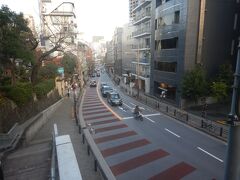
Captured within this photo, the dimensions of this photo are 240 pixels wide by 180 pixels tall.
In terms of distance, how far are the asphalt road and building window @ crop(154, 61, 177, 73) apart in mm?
12048

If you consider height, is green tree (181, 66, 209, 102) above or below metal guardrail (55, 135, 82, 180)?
above

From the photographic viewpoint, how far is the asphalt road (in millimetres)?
11281

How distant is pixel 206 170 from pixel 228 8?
25079mm

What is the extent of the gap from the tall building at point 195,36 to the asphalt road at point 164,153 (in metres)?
11.2

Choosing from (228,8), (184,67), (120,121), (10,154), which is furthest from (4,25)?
(228,8)

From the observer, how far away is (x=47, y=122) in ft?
76.6

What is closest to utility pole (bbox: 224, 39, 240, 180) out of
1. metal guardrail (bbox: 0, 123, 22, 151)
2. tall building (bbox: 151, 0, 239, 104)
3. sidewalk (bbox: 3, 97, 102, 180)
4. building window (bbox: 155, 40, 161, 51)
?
sidewalk (bbox: 3, 97, 102, 180)

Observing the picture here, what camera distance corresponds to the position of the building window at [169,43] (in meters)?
30.2

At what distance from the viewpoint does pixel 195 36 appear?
2734 centimetres

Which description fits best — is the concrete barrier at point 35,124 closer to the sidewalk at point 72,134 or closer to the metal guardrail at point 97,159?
the sidewalk at point 72,134

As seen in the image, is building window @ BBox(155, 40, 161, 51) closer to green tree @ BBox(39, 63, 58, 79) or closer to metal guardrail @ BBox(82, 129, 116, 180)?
green tree @ BBox(39, 63, 58, 79)

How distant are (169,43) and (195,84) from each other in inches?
389

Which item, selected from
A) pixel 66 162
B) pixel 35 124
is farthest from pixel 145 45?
pixel 66 162

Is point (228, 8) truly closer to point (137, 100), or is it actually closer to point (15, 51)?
point (137, 100)
